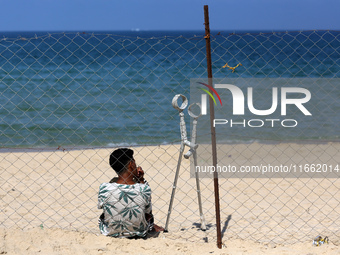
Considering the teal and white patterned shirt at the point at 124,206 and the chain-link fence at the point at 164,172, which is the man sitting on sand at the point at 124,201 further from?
the chain-link fence at the point at 164,172

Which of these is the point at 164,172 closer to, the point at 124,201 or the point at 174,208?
the point at 174,208

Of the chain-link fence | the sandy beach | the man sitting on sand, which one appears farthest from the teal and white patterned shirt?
the chain-link fence

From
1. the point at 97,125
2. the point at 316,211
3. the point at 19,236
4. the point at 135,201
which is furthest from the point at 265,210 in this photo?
the point at 97,125

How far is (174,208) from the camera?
5.15m

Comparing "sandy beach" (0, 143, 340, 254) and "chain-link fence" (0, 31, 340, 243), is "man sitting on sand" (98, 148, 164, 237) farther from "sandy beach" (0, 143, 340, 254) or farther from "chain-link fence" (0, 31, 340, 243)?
"chain-link fence" (0, 31, 340, 243)

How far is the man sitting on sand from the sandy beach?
0.12m

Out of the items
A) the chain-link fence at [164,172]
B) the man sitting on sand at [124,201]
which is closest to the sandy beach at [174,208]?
the chain-link fence at [164,172]

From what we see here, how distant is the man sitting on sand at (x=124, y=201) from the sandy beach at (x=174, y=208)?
0.39 ft

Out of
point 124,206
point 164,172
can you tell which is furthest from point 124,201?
point 164,172

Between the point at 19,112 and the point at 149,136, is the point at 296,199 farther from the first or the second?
the point at 19,112

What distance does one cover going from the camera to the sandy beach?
3.90 m

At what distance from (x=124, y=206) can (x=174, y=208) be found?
1.37m

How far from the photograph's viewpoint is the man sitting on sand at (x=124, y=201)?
387 cm

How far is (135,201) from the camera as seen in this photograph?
12.8ft
